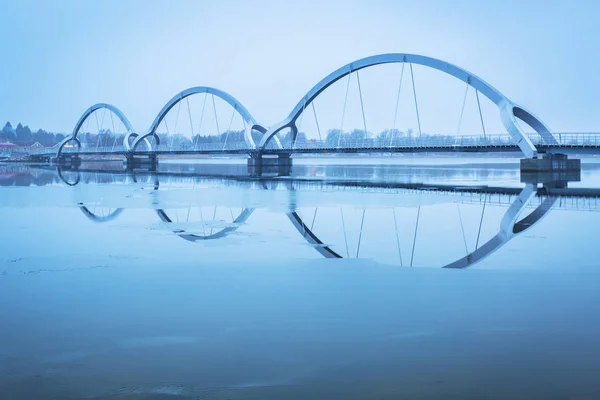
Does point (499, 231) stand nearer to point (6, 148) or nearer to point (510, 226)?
point (510, 226)

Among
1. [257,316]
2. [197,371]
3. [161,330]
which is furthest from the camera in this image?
[257,316]

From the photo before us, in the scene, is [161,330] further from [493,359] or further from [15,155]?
[15,155]

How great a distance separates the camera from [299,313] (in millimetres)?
7828

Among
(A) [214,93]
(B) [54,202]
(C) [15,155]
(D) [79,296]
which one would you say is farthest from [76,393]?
(C) [15,155]

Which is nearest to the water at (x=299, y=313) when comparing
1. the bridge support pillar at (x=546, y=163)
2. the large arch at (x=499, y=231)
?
the large arch at (x=499, y=231)

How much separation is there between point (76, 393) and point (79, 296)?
12.0 feet

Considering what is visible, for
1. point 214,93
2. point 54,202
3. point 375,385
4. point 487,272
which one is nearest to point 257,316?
point 375,385

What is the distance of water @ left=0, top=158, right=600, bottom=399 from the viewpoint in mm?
5535

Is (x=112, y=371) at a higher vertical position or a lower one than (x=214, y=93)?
lower

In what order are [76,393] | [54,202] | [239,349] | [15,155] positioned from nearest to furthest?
[76,393] → [239,349] → [54,202] → [15,155]

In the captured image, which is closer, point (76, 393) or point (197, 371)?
point (76, 393)

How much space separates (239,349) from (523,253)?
8031 millimetres

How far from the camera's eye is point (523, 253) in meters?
12.6

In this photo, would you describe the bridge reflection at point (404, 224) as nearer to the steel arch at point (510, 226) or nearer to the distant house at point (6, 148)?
the steel arch at point (510, 226)
